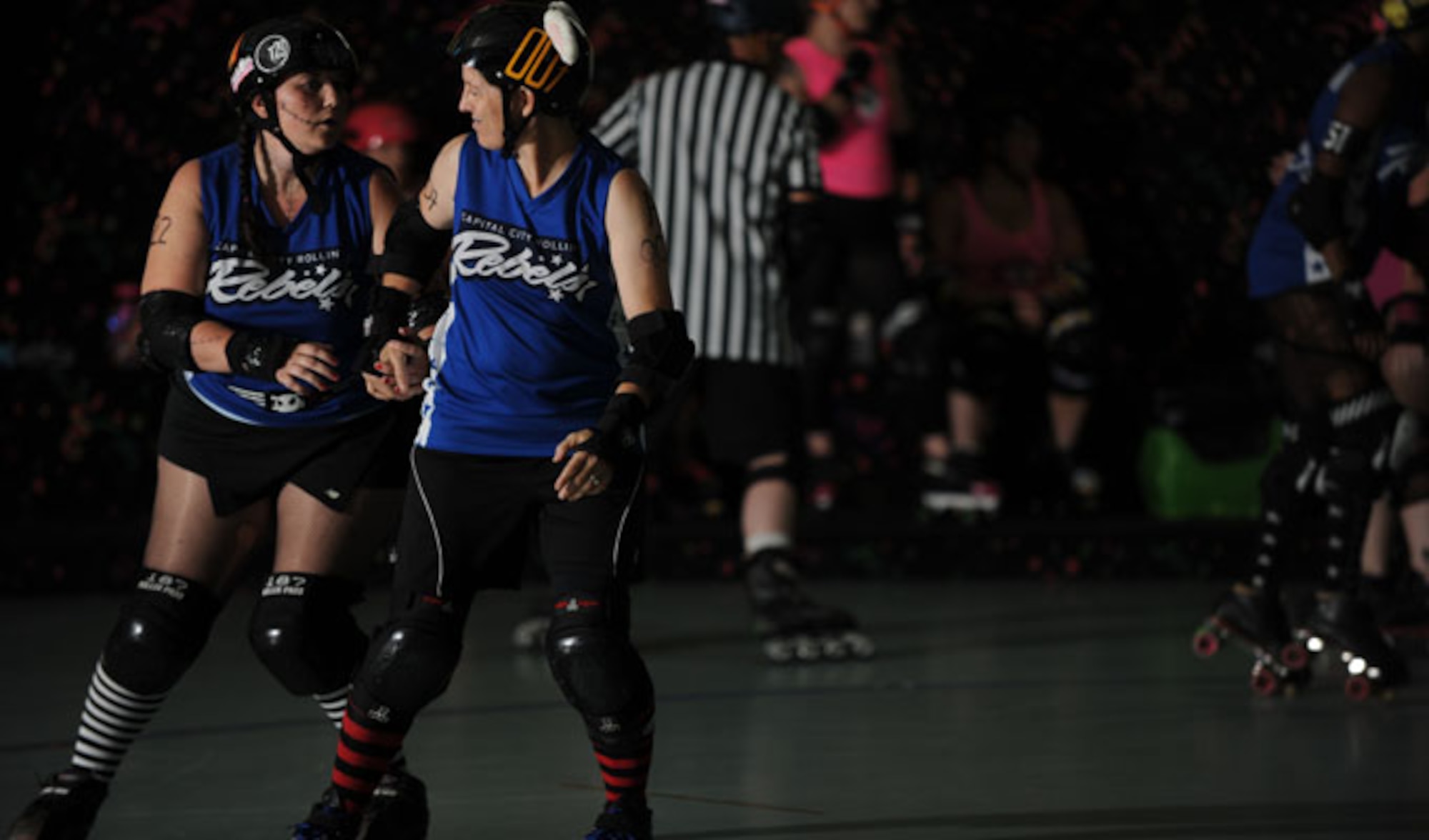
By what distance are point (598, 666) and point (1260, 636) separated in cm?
214

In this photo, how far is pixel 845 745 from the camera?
4.09 m

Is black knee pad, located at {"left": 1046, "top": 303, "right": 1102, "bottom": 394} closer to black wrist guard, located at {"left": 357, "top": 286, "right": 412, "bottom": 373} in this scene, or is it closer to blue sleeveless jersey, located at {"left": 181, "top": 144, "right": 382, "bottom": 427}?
blue sleeveless jersey, located at {"left": 181, "top": 144, "right": 382, "bottom": 427}

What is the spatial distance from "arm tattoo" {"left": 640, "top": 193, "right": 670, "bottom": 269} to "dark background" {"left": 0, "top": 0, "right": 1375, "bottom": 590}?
381 cm

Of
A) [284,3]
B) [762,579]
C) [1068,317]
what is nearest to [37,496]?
[284,3]

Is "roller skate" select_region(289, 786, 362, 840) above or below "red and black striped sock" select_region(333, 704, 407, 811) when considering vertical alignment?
below

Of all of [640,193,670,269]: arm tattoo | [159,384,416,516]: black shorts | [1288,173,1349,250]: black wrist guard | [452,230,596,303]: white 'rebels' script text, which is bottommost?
[159,384,416,516]: black shorts

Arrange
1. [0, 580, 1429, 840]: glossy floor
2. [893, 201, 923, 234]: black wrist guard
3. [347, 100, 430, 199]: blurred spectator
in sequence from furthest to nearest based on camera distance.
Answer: [893, 201, 923, 234]: black wrist guard → [347, 100, 430, 199]: blurred spectator → [0, 580, 1429, 840]: glossy floor

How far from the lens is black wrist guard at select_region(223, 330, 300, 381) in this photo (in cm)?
310

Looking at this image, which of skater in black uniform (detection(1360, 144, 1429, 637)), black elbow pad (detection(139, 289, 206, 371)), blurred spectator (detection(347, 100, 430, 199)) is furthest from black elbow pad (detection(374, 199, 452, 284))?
A: skater in black uniform (detection(1360, 144, 1429, 637))

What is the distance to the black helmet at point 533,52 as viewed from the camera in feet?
10.0

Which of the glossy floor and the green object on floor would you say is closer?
the glossy floor

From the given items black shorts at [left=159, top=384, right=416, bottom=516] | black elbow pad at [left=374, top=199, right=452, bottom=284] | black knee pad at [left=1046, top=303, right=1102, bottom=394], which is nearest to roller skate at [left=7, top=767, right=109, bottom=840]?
black shorts at [left=159, top=384, right=416, bottom=516]

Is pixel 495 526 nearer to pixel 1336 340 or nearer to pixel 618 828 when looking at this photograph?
pixel 618 828

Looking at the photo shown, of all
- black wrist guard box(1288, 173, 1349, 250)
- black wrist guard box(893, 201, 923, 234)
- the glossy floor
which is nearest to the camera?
the glossy floor
